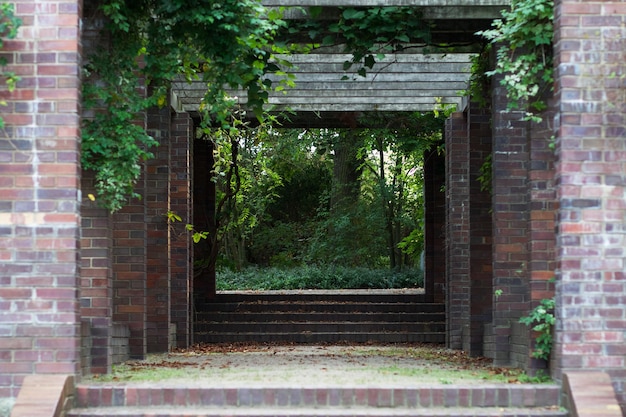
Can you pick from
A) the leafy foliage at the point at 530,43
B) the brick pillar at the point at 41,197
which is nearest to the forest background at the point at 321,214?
the leafy foliage at the point at 530,43

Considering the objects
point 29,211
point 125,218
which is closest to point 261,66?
point 125,218

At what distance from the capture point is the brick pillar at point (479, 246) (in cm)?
1170

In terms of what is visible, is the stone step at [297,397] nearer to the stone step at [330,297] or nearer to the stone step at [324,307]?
the stone step at [324,307]

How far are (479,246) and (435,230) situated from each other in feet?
17.8

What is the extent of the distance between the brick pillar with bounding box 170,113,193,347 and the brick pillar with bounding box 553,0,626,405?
6.92 meters

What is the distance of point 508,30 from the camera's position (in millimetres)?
8039

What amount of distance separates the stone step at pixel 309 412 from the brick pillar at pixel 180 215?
21.2 ft

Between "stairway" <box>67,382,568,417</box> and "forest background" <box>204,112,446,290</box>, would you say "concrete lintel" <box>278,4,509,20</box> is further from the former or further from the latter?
"forest background" <box>204,112,446,290</box>

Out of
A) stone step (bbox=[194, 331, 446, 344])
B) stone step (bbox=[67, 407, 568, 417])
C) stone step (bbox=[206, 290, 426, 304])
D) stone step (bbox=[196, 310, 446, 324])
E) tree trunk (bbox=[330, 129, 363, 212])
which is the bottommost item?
stone step (bbox=[194, 331, 446, 344])

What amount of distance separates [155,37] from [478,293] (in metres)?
5.10

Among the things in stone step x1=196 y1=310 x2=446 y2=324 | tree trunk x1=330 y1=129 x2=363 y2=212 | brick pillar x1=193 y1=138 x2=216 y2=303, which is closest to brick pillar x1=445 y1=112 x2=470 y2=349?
stone step x1=196 y1=310 x2=446 y2=324

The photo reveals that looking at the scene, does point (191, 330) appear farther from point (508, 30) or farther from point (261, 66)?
point (508, 30)

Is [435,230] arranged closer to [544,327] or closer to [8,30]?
[544,327]

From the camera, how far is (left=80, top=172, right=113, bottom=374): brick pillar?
840 centimetres
